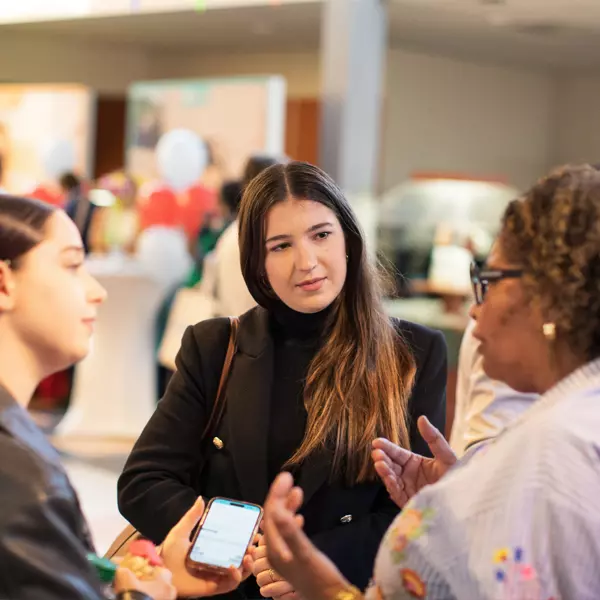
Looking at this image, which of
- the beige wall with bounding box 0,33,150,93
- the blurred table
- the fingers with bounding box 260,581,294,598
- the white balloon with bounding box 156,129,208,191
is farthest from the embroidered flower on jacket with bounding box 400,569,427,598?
the beige wall with bounding box 0,33,150,93

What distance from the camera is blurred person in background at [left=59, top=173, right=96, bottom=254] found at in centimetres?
827

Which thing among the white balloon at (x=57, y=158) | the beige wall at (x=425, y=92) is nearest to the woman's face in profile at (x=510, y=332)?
the white balloon at (x=57, y=158)

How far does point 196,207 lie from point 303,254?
222 inches

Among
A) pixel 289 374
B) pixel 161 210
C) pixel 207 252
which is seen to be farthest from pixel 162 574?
pixel 161 210

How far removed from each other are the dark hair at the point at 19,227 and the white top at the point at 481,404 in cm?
132

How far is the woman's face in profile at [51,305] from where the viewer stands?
60.6 inches

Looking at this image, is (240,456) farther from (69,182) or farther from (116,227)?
(69,182)

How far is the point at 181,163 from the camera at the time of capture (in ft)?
26.6

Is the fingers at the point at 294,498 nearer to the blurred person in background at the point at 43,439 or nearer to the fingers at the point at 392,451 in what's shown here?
the blurred person in background at the point at 43,439

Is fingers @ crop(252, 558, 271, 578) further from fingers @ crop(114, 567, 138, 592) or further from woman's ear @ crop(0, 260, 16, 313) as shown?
woman's ear @ crop(0, 260, 16, 313)

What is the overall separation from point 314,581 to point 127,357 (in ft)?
18.6

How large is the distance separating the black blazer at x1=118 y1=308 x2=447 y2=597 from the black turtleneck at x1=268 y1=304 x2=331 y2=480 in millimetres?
26

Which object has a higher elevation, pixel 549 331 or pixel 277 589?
pixel 549 331

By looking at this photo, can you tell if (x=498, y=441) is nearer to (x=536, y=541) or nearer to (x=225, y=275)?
(x=536, y=541)
